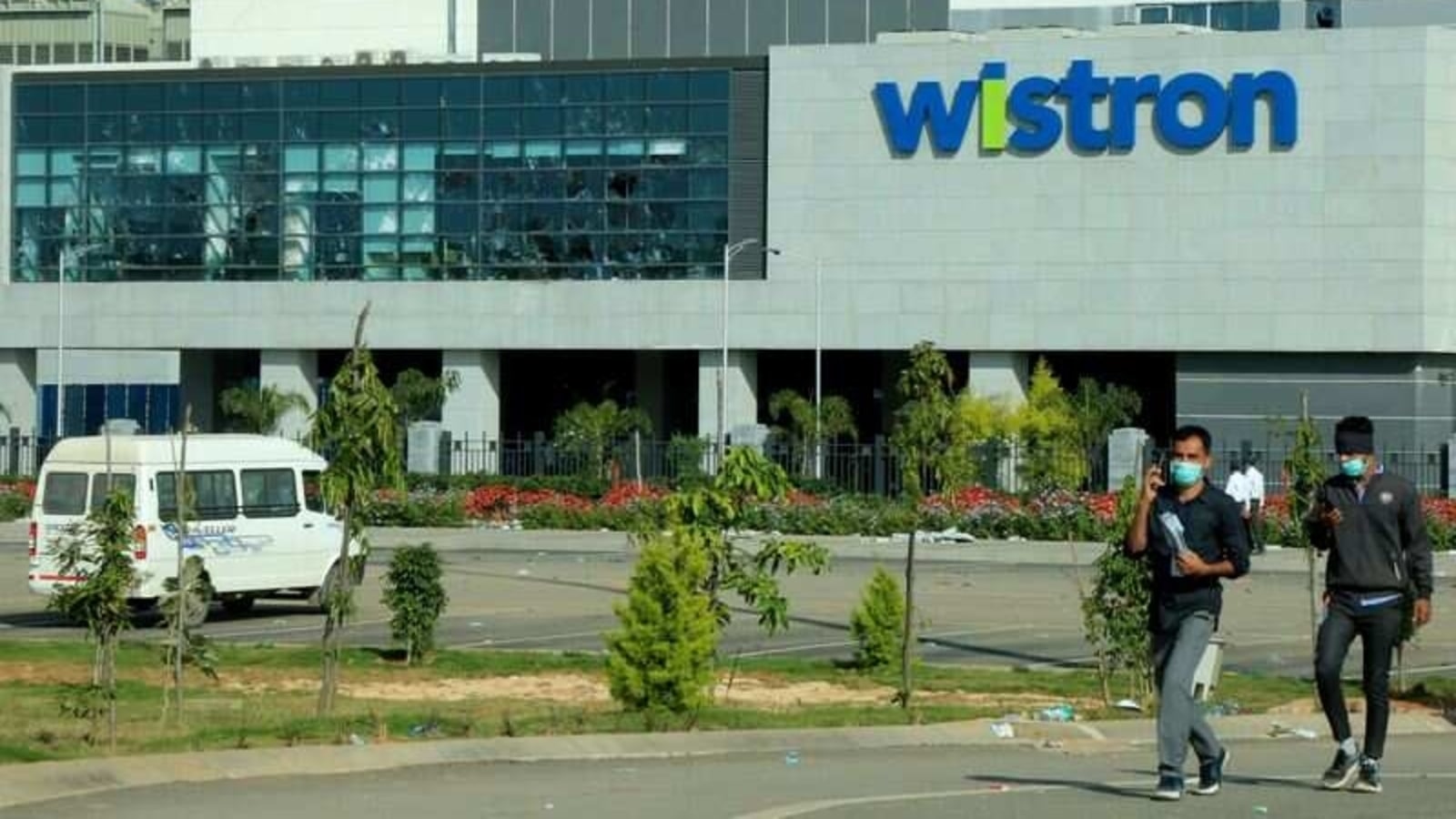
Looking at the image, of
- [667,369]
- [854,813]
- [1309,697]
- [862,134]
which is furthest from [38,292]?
[854,813]

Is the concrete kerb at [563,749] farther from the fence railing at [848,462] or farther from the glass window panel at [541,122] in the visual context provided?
the glass window panel at [541,122]

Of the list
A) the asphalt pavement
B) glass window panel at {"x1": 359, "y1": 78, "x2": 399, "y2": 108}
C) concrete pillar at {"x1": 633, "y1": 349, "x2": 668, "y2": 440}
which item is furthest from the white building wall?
the asphalt pavement

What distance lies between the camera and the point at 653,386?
81312 millimetres

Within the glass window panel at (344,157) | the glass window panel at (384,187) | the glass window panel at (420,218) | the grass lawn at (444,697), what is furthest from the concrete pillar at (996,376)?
the grass lawn at (444,697)

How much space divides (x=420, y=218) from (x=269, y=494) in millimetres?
45748

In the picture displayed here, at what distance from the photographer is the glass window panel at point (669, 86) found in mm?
76125

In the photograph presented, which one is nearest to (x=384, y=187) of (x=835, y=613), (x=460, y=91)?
(x=460, y=91)

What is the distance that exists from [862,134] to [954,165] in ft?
8.85

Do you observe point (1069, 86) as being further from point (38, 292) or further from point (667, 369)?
point (38, 292)

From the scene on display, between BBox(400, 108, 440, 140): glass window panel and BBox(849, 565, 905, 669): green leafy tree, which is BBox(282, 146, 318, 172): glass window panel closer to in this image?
BBox(400, 108, 440, 140): glass window panel

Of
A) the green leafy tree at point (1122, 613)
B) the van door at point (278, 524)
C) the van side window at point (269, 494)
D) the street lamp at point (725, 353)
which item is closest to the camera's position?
the green leafy tree at point (1122, 613)

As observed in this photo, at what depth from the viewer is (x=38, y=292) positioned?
81000mm

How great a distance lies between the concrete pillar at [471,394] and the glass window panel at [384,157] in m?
5.35

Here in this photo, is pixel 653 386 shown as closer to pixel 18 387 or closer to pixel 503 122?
→ pixel 503 122
